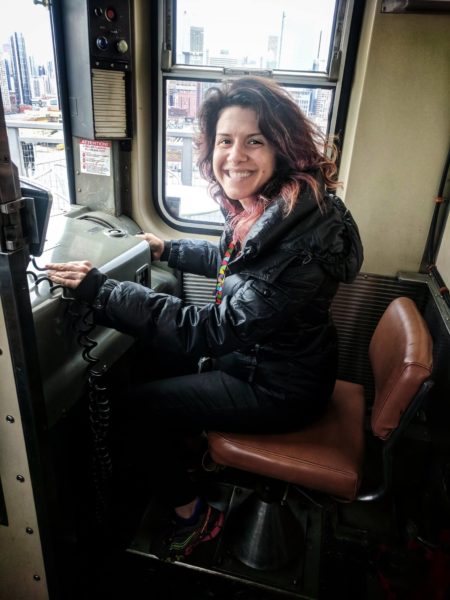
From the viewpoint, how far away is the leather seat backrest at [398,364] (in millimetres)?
1185

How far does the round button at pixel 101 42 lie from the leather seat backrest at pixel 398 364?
166cm

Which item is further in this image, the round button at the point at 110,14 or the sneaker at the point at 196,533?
the round button at the point at 110,14

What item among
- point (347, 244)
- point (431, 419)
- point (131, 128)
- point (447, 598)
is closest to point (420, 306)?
point (431, 419)

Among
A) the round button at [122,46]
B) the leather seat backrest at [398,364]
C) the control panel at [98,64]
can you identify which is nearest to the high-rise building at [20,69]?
the control panel at [98,64]

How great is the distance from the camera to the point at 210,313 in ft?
4.28

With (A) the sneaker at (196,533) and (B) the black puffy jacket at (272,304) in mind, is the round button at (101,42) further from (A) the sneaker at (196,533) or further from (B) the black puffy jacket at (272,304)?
(A) the sneaker at (196,533)

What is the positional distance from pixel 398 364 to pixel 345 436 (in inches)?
13.3

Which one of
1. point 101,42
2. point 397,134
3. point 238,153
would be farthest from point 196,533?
point 101,42

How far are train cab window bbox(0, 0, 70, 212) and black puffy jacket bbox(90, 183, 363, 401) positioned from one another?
827 millimetres

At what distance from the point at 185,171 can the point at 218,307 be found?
137 centimetres

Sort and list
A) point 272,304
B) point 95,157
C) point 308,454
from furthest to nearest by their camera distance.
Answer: point 95,157 → point 308,454 → point 272,304

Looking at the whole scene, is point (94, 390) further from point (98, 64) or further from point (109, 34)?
point (109, 34)

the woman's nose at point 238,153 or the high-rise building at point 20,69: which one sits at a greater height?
the high-rise building at point 20,69

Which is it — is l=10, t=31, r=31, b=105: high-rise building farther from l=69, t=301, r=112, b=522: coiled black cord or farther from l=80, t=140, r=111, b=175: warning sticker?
l=69, t=301, r=112, b=522: coiled black cord
